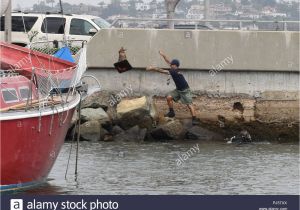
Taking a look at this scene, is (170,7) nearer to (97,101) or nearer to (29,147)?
(97,101)

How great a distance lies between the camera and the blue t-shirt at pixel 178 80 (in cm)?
2998

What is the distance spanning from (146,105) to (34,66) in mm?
8342

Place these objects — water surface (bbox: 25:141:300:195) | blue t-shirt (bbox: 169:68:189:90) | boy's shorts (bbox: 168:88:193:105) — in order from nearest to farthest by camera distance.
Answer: water surface (bbox: 25:141:300:195)
blue t-shirt (bbox: 169:68:189:90)
boy's shorts (bbox: 168:88:193:105)

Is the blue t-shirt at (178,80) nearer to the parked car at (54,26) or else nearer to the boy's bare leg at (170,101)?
the boy's bare leg at (170,101)

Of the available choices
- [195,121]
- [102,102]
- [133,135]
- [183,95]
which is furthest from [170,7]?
[133,135]

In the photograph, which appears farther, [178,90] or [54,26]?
[54,26]

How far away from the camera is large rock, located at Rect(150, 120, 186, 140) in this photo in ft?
99.0

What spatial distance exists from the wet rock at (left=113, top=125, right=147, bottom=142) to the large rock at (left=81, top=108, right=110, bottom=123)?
0.55m

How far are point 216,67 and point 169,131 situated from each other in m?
2.32

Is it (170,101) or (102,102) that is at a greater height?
(170,101)

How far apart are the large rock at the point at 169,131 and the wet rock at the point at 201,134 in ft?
0.76

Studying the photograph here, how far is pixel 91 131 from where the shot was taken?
29.8 metres

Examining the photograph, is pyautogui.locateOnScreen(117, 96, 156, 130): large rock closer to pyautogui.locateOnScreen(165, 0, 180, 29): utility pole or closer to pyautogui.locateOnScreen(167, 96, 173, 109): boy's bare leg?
pyautogui.locateOnScreen(167, 96, 173, 109): boy's bare leg

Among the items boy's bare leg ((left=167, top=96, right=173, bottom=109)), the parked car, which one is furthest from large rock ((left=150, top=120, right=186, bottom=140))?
the parked car
